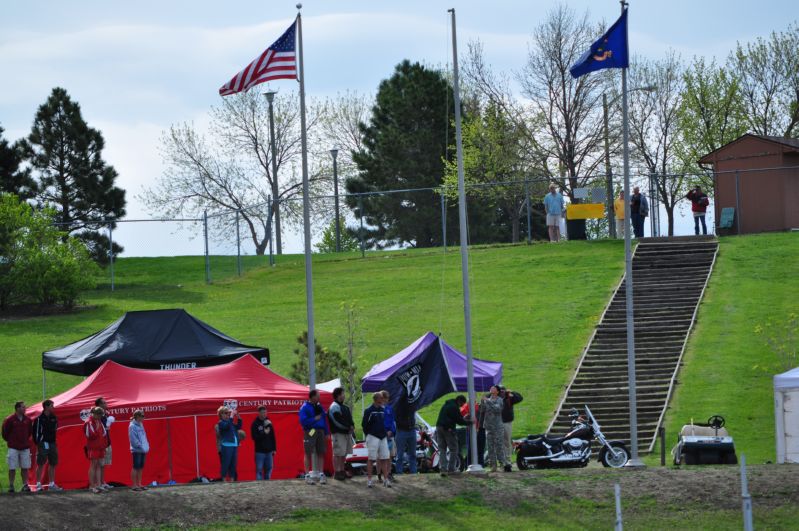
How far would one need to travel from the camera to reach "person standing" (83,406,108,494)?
20.5 metres

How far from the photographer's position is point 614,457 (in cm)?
2395

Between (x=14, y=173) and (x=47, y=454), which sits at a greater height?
(x=14, y=173)

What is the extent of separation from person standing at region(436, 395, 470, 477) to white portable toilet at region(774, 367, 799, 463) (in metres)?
5.98

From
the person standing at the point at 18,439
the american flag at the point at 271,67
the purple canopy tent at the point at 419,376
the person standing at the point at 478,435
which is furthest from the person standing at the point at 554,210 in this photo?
the person standing at the point at 18,439

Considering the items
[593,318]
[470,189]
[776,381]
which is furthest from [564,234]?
[776,381]

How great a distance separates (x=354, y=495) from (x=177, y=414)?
423cm

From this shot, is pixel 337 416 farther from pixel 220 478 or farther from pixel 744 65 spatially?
pixel 744 65

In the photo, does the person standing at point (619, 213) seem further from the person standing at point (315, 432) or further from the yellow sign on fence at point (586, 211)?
the person standing at point (315, 432)

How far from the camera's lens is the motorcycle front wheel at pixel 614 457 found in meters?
23.9

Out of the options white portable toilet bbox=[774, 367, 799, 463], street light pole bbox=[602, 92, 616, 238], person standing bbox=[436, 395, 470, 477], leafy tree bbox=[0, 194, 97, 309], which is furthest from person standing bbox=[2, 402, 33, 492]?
street light pole bbox=[602, 92, 616, 238]

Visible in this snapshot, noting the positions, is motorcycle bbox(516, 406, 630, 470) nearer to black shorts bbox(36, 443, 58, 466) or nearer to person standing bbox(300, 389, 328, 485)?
person standing bbox(300, 389, 328, 485)

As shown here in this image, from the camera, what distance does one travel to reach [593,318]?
36.8 m

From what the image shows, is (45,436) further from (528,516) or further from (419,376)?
(528,516)

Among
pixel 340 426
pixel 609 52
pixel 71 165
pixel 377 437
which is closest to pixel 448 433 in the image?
pixel 377 437
